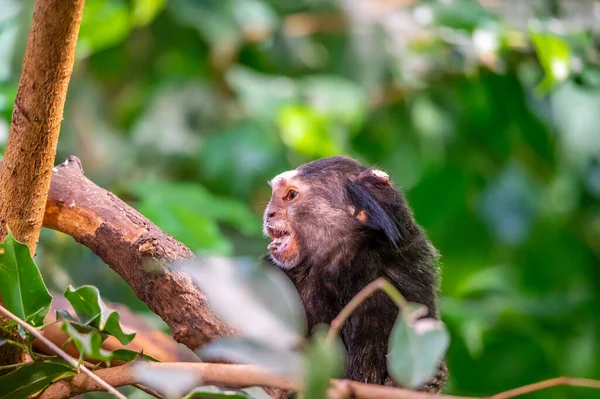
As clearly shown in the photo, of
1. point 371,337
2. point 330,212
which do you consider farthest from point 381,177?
point 371,337

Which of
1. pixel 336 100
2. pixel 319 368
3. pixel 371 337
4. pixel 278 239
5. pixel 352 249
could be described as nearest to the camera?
pixel 319 368

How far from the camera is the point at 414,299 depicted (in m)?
1.81

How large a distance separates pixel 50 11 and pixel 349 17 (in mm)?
2879

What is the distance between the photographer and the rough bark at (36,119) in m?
1.22

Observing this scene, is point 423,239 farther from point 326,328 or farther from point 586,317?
point 586,317

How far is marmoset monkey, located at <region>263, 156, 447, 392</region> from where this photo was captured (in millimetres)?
1778

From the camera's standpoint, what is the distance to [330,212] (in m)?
2.10

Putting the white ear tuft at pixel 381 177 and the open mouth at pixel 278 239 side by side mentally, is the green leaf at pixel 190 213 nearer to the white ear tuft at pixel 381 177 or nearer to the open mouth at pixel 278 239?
the open mouth at pixel 278 239

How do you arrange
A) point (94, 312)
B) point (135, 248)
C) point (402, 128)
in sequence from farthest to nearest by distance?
point (402, 128) → point (135, 248) → point (94, 312)

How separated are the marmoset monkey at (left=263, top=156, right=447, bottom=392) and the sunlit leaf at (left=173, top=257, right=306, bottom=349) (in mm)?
756

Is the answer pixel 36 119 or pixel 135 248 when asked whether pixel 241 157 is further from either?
pixel 36 119

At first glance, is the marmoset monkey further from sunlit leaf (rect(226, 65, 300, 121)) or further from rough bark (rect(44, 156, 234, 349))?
sunlit leaf (rect(226, 65, 300, 121))

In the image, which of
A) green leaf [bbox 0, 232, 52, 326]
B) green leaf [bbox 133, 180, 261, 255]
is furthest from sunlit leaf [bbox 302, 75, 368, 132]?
green leaf [bbox 0, 232, 52, 326]

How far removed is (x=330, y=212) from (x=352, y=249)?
0.16 m
